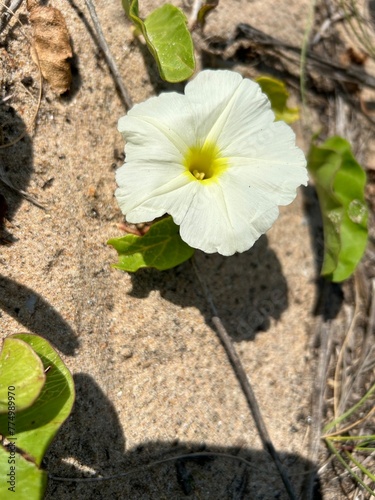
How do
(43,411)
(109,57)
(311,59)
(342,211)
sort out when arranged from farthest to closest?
1. (311,59)
2. (342,211)
3. (109,57)
4. (43,411)

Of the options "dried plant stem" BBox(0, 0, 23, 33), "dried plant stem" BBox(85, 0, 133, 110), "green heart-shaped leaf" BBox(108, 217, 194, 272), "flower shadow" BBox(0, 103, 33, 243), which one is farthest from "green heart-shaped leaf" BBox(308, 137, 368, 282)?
"dried plant stem" BBox(0, 0, 23, 33)

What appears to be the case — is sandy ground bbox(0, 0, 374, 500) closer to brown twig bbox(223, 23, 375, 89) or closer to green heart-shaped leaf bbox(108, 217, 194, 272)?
green heart-shaped leaf bbox(108, 217, 194, 272)

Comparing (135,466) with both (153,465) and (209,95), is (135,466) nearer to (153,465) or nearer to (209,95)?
(153,465)

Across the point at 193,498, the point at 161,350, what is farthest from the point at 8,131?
the point at 193,498

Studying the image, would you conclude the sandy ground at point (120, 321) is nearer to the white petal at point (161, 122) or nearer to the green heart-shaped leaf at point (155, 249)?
the green heart-shaped leaf at point (155, 249)

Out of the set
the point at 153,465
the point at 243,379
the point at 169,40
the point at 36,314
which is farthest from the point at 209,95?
the point at 153,465

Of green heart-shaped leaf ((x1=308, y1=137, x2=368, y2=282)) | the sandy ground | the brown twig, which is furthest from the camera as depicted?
the brown twig

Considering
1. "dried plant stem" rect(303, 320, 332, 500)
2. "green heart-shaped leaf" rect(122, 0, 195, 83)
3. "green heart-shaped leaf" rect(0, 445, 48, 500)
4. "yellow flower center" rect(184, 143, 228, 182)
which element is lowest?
"dried plant stem" rect(303, 320, 332, 500)
